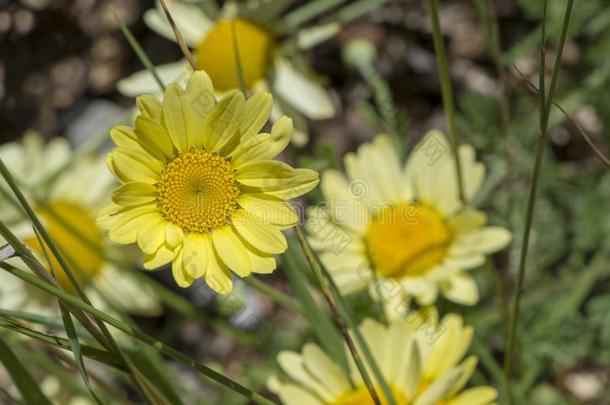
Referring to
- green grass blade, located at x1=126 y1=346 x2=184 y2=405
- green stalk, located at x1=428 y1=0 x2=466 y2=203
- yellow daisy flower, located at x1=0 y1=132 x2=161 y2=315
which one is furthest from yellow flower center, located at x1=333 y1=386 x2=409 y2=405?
yellow daisy flower, located at x1=0 y1=132 x2=161 y2=315

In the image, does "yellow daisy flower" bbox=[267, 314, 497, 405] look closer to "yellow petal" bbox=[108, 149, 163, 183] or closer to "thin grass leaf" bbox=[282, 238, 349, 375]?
"thin grass leaf" bbox=[282, 238, 349, 375]

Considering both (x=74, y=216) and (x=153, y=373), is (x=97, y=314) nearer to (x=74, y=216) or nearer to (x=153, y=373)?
(x=153, y=373)

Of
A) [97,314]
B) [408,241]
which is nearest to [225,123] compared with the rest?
[97,314]

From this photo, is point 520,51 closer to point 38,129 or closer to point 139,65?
point 139,65

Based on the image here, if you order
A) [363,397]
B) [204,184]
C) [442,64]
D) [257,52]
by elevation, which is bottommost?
[363,397]

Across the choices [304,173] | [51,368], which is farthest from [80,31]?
[304,173]

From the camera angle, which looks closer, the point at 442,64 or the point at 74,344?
the point at 74,344
